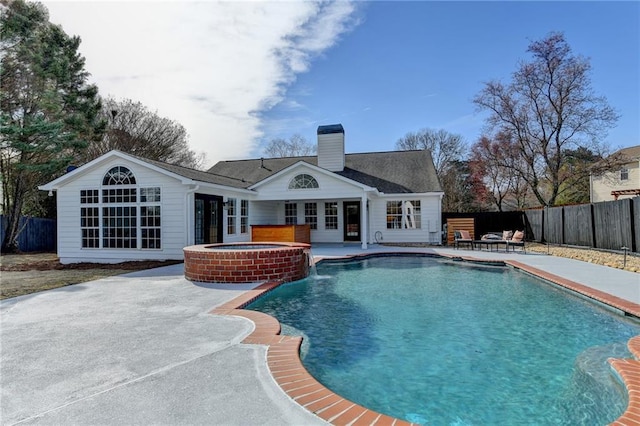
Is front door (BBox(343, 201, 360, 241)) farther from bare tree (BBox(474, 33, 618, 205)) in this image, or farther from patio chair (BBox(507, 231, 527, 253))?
bare tree (BBox(474, 33, 618, 205))

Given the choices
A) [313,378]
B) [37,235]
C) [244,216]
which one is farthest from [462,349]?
[37,235]

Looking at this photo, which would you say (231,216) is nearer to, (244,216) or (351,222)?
(244,216)

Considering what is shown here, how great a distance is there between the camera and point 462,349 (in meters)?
4.50

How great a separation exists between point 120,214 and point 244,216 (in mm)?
5705

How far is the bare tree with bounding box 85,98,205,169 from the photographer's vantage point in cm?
2492

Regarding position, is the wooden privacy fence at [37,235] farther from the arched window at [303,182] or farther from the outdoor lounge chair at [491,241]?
the outdoor lounge chair at [491,241]

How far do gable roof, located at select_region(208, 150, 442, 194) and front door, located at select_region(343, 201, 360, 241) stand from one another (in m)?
1.57

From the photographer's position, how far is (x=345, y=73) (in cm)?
1653

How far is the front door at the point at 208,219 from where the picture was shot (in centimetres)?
1379

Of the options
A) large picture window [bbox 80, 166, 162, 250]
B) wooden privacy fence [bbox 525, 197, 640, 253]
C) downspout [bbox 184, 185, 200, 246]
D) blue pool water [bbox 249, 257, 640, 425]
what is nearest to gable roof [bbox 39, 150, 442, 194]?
downspout [bbox 184, 185, 200, 246]

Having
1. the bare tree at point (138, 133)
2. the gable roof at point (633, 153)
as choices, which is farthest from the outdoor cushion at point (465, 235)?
the gable roof at point (633, 153)

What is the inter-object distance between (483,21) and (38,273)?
1620 centimetres

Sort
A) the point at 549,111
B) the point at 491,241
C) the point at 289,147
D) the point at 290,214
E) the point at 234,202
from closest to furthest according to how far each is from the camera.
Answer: the point at 491,241 → the point at 234,202 → the point at 290,214 → the point at 549,111 → the point at 289,147

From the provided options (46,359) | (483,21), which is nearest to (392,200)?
(483,21)
